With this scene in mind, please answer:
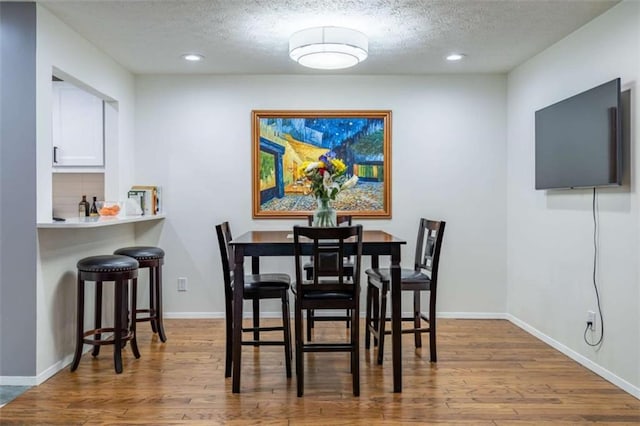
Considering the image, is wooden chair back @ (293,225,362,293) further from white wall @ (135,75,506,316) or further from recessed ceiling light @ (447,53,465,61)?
recessed ceiling light @ (447,53,465,61)

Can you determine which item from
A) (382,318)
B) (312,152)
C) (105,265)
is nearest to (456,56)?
(312,152)

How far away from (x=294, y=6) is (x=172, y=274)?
2825mm

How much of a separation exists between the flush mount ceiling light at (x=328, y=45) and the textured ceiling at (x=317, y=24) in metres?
Answer: 0.07

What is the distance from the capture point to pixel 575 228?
11.3ft

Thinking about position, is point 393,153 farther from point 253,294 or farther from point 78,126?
point 78,126

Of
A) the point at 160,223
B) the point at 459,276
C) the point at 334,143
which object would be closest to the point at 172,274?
the point at 160,223

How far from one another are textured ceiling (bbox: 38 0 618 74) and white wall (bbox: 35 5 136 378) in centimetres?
12

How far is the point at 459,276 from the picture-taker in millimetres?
4754

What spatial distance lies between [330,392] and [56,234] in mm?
1992

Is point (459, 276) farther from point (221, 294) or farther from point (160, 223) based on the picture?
point (160, 223)

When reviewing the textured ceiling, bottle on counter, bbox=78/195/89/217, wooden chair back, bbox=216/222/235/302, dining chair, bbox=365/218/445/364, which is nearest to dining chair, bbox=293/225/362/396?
dining chair, bbox=365/218/445/364

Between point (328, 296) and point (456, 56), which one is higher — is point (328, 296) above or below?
below

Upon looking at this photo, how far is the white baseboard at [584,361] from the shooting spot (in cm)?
288

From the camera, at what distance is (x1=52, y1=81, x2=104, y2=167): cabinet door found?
4.39m
